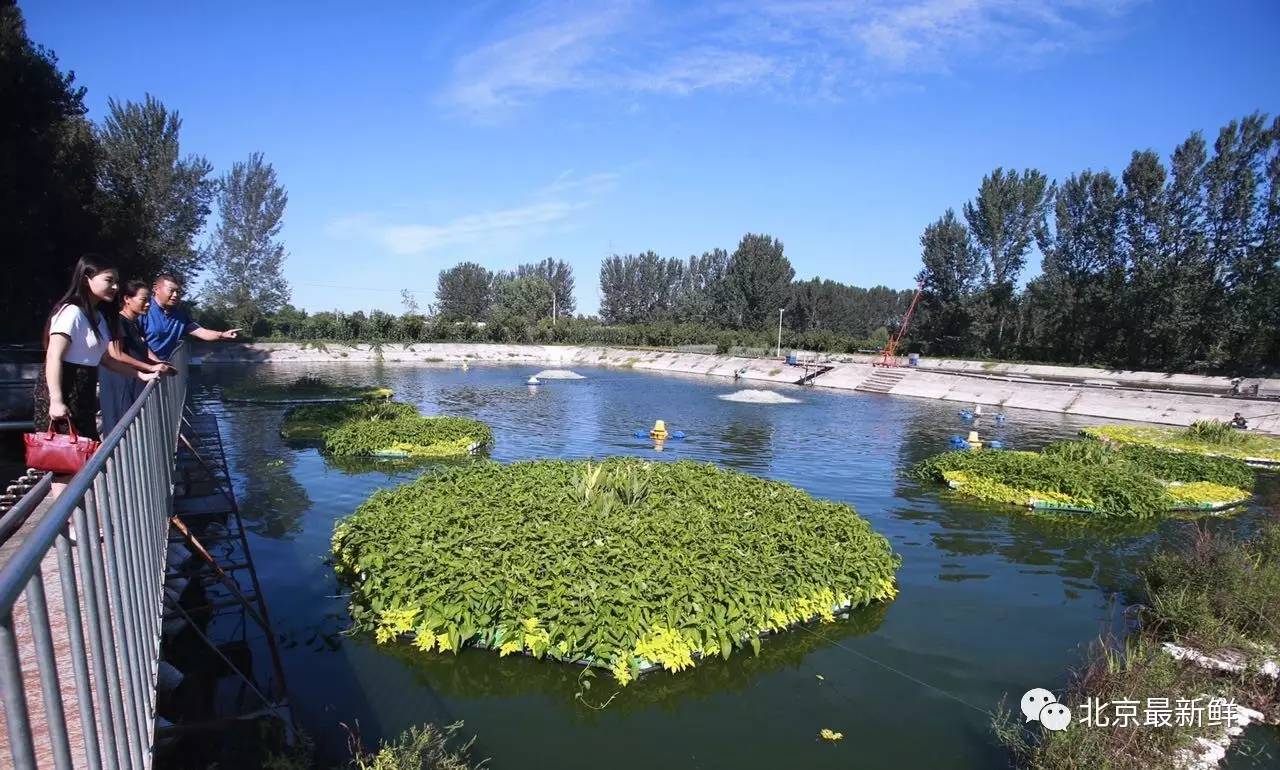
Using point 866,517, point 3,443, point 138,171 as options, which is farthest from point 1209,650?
point 138,171

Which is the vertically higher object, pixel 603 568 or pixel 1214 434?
pixel 603 568

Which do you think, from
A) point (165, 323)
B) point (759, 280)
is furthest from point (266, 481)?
Result: point (759, 280)

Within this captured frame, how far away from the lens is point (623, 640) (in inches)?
306

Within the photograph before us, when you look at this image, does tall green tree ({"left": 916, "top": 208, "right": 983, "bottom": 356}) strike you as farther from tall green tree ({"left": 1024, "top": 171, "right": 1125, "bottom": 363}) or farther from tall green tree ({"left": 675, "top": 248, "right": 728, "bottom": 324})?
tall green tree ({"left": 675, "top": 248, "right": 728, "bottom": 324})

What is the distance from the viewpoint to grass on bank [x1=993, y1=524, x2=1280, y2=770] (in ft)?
20.0

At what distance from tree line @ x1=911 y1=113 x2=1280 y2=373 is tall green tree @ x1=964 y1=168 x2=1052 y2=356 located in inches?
3.7

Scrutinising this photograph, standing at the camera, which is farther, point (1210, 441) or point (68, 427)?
point (1210, 441)

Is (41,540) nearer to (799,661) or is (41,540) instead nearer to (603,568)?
(603,568)

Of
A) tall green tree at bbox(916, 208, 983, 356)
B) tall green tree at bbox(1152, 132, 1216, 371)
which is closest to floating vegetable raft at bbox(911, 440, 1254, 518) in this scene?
tall green tree at bbox(1152, 132, 1216, 371)

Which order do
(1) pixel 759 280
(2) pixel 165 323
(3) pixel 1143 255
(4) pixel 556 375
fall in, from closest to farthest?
(2) pixel 165 323 < (4) pixel 556 375 < (3) pixel 1143 255 < (1) pixel 759 280

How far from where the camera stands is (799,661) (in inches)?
336

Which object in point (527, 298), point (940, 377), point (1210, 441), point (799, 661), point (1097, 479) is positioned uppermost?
point (527, 298)

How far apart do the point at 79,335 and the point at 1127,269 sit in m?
64.8

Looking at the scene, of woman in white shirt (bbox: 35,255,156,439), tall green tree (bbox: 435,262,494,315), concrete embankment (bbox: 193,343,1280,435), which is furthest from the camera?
tall green tree (bbox: 435,262,494,315)
